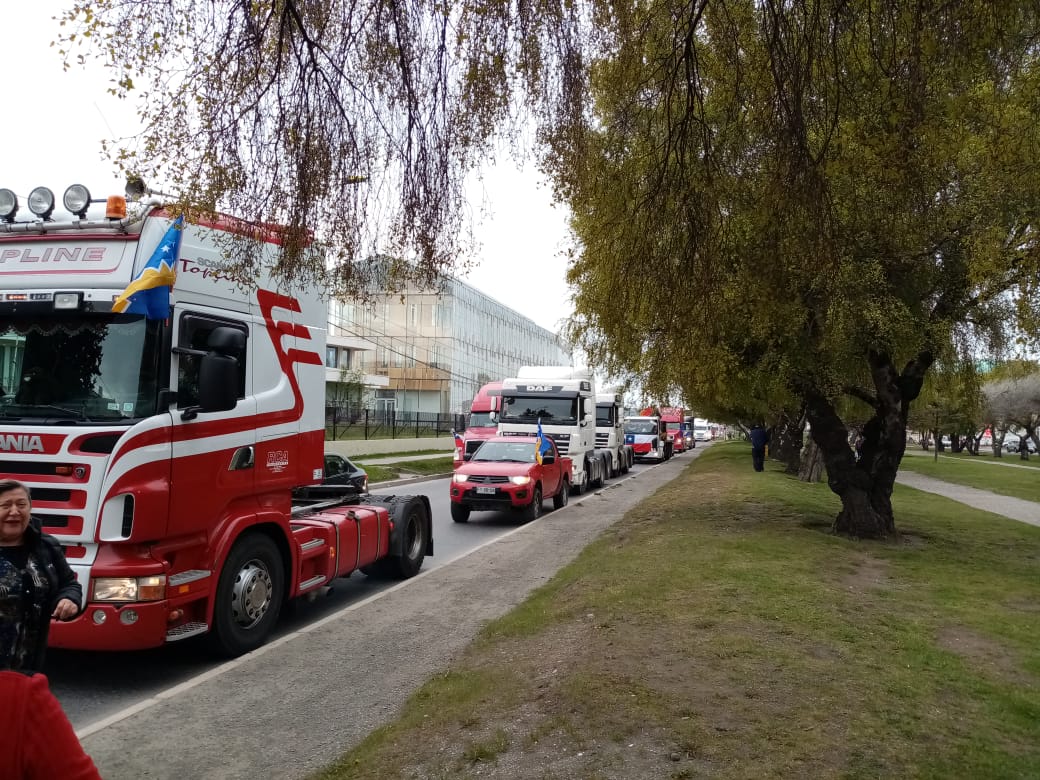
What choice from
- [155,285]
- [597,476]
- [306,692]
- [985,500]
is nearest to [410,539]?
[306,692]

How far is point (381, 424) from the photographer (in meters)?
38.9

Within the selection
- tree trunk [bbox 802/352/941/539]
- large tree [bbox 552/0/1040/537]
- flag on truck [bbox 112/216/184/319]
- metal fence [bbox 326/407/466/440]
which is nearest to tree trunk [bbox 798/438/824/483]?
metal fence [bbox 326/407/466/440]

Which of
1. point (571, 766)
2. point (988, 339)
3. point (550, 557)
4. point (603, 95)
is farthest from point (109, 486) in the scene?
point (988, 339)

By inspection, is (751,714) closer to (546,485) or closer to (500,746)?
(500,746)

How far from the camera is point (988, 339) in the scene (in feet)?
42.8

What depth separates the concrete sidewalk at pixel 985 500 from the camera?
19.5 metres

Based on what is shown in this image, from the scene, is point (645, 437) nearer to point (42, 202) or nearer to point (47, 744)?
point (42, 202)

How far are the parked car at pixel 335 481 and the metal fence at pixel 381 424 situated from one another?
1800 cm

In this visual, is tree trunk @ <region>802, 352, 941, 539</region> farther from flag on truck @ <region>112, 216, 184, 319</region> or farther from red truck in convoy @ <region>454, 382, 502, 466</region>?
red truck in convoy @ <region>454, 382, 502, 466</region>

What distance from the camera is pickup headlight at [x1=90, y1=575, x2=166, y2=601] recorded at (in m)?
5.48

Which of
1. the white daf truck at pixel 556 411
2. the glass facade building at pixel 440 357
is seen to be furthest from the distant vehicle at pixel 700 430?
the white daf truck at pixel 556 411

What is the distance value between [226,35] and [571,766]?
4.61m

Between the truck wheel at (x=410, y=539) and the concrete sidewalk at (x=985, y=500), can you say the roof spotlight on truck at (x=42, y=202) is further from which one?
the concrete sidewalk at (x=985, y=500)

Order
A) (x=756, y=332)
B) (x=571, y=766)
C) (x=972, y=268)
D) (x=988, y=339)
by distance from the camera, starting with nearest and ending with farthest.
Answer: (x=571, y=766) → (x=972, y=268) → (x=756, y=332) → (x=988, y=339)
